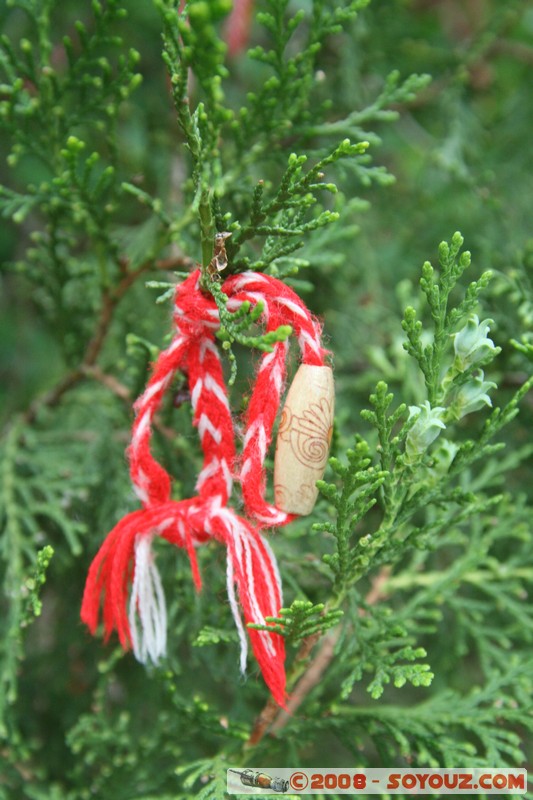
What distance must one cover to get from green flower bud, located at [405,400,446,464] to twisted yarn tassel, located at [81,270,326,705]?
0.16 metres

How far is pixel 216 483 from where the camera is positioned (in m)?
1.02

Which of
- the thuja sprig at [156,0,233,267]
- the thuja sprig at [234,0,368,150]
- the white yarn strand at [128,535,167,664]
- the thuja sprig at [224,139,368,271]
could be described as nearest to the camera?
the thuja sprig at [156,0,233,267]

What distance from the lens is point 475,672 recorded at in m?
2.17

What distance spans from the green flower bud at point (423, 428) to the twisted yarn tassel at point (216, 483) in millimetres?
156

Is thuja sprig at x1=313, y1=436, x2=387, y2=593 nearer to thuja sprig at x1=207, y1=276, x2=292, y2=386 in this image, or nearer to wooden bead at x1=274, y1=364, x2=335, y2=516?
wooden bead at x1=274, y1=364, x2=335, y2=516

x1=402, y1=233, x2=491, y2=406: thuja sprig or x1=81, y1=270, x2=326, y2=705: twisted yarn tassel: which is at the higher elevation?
x1=402, y1=233, x2=491, y2=406: thuja sprig

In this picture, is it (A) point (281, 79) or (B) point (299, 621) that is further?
(A) point (281, 79)

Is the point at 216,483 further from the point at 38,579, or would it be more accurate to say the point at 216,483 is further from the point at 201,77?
the point at 201,77

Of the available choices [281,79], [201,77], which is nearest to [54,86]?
[281,79]

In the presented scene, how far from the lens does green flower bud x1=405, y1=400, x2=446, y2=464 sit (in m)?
0.96

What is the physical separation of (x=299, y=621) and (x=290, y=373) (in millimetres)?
379

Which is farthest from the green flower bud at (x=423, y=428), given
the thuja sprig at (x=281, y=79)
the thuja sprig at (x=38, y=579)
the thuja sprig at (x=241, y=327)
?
the thuja sprig at (x=281, y=79)

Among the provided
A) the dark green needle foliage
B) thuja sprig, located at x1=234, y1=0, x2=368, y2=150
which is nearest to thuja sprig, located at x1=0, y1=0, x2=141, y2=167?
the dark green needle foliage

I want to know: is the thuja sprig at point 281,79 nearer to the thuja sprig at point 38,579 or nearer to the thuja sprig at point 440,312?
the thuja sprig at point 440,312
